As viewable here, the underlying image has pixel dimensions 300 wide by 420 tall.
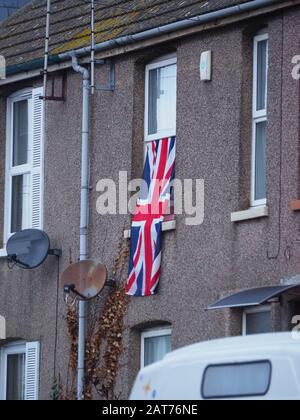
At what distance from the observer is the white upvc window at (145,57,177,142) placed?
2355 centimetres

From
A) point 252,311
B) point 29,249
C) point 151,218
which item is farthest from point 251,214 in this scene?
point 29,249

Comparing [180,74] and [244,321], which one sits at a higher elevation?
[180,74]

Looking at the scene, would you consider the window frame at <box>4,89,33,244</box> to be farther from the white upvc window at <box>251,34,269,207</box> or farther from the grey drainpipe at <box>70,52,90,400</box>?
the white upvc window at <box>251,34,269,207</box>

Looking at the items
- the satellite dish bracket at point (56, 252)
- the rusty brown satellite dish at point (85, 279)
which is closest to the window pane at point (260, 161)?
the rusty brown satellite dish at point (85, 279)

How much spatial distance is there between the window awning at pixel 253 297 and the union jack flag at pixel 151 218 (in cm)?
211

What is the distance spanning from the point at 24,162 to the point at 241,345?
11575 mm

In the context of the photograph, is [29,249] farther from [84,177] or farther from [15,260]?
[84,177]

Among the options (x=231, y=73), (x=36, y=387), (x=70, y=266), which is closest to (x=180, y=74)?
(x=231, y=73)

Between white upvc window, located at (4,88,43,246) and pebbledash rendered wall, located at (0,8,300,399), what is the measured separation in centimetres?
28

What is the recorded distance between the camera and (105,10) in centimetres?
2575

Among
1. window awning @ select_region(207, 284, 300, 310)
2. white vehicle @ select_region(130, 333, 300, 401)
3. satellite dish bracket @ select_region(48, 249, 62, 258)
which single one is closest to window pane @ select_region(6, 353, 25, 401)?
satellite dish bracket @ select_region(48, 249, 62, 258)

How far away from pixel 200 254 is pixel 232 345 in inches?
287
